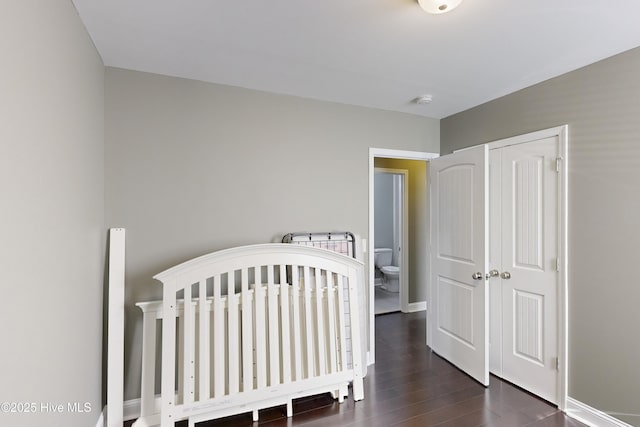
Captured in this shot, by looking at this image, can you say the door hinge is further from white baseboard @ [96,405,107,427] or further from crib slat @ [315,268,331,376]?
white baseboard @ [96,405,107,427]

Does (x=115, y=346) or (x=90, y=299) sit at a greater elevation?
(x=90, y=299)

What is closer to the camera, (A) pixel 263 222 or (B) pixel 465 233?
(A) pixel 263 222

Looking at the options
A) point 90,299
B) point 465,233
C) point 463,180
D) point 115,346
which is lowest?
point 115,346

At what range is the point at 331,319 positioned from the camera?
236cm

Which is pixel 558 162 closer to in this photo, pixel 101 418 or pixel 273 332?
pixel 273 332

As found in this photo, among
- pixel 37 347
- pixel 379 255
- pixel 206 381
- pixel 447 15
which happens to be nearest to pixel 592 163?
pixel 447 15

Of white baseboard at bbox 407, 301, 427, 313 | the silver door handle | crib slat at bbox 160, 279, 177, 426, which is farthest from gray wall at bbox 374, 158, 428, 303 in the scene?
crib slat at bbox 160, 279, 177, 426

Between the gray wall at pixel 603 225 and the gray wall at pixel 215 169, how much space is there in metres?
1.59

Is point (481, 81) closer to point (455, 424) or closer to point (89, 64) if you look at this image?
point (455, 424)

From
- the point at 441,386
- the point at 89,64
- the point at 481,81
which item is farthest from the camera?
the point at 441,386

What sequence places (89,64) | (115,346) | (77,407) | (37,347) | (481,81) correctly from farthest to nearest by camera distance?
(481,81), (115,346), (89,64), (77,407), (37,347)

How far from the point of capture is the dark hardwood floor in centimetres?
211

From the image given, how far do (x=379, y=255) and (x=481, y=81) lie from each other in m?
3.76

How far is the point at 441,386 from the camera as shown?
255 centimetres
